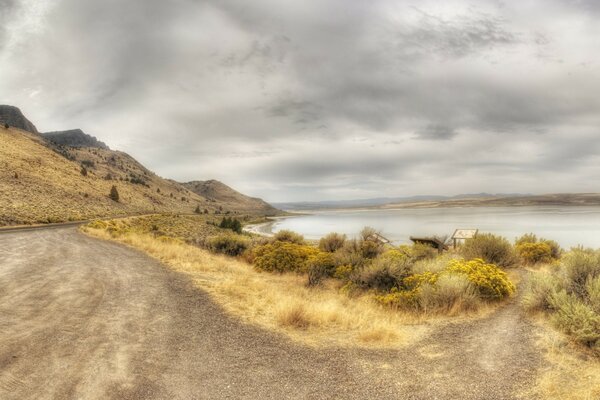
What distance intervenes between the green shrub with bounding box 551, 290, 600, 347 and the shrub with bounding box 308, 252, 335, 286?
8.37 m

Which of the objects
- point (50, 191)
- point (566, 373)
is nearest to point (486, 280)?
point (566, 373)

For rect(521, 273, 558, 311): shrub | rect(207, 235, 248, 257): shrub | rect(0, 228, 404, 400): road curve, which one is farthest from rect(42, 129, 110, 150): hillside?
rect(521, 273, 558, 311): shrub

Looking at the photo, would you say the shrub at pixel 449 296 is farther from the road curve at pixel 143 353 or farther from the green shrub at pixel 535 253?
the green shrub at pixel 535 253

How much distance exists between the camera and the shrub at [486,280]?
9.91 metres

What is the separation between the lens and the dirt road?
4.73m

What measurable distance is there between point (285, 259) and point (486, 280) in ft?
30.2

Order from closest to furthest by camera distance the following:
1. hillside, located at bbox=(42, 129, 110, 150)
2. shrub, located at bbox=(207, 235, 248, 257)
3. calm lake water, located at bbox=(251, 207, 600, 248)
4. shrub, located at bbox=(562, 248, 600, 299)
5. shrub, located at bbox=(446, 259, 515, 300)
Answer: shrub, located at bbox=(562, 248, 600, 299)
shrub, located at bbox=(446, 259, 515, 300)
shrub, located at bbox=(207, 235, 248, 257)
calm lake water, located at bbox=(251, 207, 600, 248)
hillside, located at bbox=(42, 129, 110, 150)

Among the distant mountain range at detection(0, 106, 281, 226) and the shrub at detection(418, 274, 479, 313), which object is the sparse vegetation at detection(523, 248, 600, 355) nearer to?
the shrub at detection(418, 274, 479, 313)

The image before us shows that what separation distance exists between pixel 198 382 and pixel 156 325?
280 centimetres

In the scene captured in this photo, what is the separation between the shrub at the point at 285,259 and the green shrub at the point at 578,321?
32.8ft

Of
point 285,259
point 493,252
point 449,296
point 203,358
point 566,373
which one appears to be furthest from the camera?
point 285,259

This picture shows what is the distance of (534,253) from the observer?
17.7 meters

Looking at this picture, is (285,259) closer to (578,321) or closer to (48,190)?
(578,321)

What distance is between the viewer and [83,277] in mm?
11078
